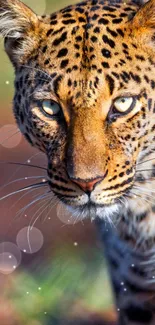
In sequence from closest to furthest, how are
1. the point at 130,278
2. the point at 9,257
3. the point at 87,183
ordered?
the point at 87,183 < the point at 130,278 < the point at 9,257

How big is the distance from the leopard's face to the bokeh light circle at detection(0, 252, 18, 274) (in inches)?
92.2

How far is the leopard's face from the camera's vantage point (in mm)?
3951

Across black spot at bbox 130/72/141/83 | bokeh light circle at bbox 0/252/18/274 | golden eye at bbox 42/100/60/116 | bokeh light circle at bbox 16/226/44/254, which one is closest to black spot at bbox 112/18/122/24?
black spot at bbox 130/72/141/83

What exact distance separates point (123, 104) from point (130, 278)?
3.66ft

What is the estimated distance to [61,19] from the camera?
4.24 metres

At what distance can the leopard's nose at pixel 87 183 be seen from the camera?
389 cm

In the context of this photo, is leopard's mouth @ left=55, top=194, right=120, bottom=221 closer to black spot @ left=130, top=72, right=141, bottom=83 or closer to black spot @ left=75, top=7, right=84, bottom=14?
black spot @ left=130, top=72, right=141, bottom=83

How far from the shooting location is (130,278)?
4.86 meters

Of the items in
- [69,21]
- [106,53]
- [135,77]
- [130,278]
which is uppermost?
[69,21]

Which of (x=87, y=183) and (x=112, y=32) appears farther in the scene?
(x=112, y=32)

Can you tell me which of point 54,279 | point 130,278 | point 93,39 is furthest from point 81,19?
point 54,279

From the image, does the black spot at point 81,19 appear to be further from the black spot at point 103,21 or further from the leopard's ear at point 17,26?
the leopard's ear at point 17,26

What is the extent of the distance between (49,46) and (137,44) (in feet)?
1.18

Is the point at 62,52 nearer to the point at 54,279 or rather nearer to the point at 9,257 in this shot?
the point at 54,279
